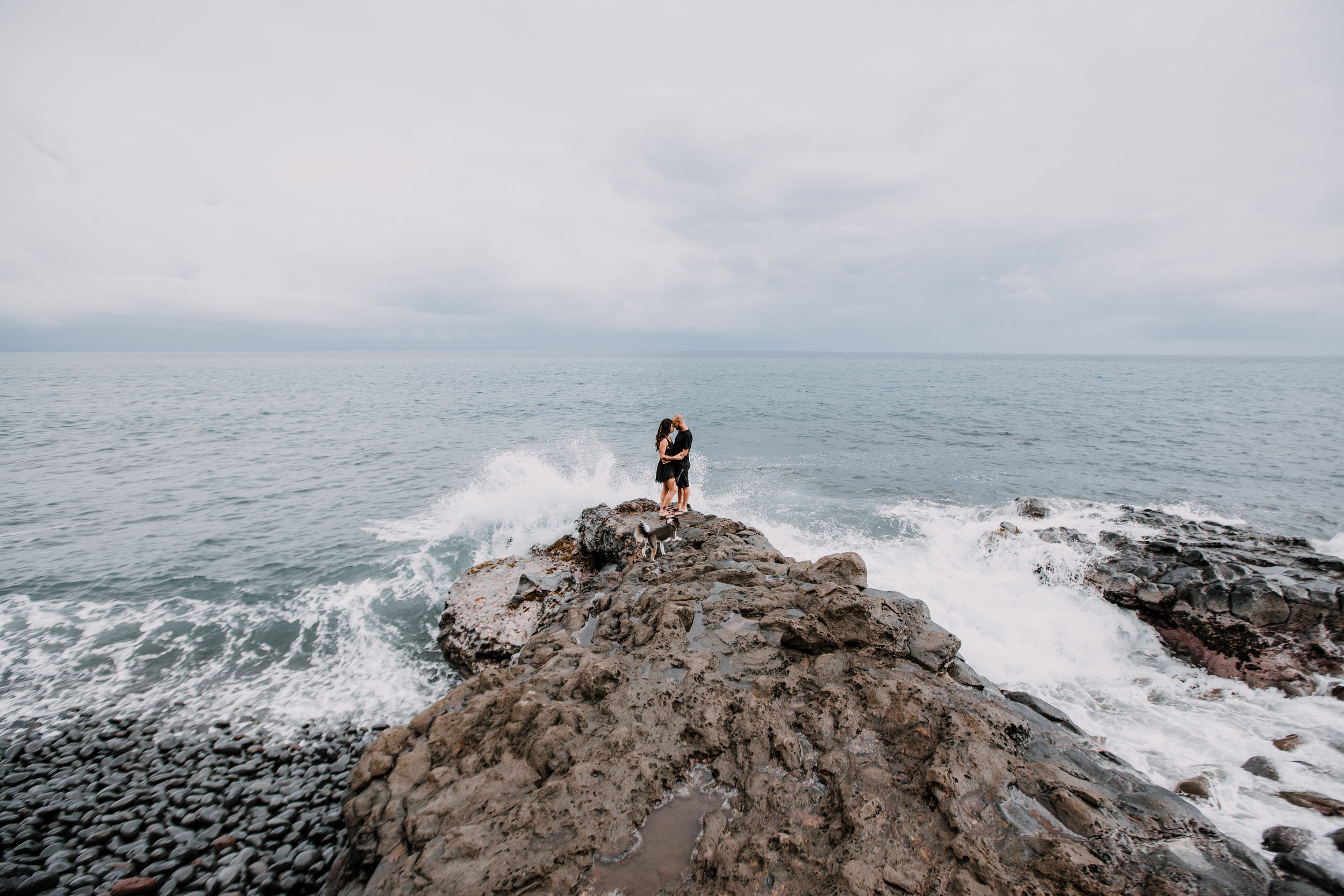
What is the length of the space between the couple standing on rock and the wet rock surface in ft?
27.1

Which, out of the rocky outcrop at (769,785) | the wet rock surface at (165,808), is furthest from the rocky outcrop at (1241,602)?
the wet rock surface at (165,808)

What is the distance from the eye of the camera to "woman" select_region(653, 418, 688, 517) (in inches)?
524

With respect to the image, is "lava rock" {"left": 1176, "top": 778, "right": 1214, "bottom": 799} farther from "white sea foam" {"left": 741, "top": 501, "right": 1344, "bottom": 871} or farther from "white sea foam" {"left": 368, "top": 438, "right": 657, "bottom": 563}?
"white sea foam" {"left": 368, "top": 438, "right": 657, "bottom": 563}

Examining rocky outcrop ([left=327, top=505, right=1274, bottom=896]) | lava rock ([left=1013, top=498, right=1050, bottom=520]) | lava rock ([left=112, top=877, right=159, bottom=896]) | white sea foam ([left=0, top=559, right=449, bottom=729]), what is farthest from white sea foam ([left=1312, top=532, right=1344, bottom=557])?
lava rock ([left=112, top=877, right=159, bottom=896])

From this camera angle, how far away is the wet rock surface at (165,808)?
235 inches

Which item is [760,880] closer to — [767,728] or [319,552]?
[767,728]

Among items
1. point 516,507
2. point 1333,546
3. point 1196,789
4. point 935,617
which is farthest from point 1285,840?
point 1333,546

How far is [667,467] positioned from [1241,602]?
491 inches

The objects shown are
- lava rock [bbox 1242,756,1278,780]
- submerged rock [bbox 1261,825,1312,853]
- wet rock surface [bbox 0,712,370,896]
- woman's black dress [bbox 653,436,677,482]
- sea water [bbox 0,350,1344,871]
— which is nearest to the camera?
submerged rock [bbox 1261,825,1312,853]

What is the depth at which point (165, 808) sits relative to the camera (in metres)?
6.86

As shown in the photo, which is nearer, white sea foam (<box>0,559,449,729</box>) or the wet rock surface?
the wet rock surface

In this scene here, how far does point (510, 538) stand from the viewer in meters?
16.3

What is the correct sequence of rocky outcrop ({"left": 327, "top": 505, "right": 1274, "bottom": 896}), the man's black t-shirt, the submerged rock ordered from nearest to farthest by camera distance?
rocky outcrop ({"left": 327, "top": 505, "right": 1274, "bottom": 896})
the submerged rock
the man's black t-shirt

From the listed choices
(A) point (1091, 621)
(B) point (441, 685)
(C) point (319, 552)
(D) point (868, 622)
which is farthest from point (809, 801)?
(C) point (319, 552)
